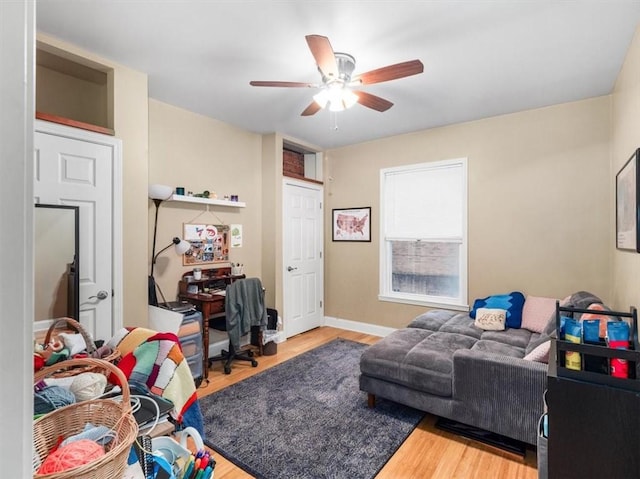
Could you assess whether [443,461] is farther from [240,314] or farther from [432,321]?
[240,314]

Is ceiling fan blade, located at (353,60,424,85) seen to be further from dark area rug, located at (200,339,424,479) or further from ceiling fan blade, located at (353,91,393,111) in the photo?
dark area rug, located at (200,339,424,479)

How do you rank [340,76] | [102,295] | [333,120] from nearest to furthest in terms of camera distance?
[340,76] < [102,295] < [333,120]

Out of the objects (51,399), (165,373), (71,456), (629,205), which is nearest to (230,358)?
(165,373)

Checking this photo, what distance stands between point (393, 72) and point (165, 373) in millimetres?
2077

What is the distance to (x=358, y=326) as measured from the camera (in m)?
4.73

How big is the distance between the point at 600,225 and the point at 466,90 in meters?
1.77

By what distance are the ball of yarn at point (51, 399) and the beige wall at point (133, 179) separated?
1.64 meters

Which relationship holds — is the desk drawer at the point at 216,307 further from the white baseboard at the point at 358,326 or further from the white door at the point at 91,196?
the white baseboard at the point at 358,326

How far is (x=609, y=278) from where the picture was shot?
3109 mm

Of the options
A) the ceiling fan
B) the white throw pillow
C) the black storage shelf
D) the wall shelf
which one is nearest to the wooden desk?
the wall shelf

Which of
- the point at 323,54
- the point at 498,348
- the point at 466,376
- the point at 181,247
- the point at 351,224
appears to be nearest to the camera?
the point at 323,54

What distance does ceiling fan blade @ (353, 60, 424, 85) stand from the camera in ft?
6.61

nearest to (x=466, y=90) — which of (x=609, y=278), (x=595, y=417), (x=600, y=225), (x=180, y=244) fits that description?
(x=600, y=225)

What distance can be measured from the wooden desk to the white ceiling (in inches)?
68.9
